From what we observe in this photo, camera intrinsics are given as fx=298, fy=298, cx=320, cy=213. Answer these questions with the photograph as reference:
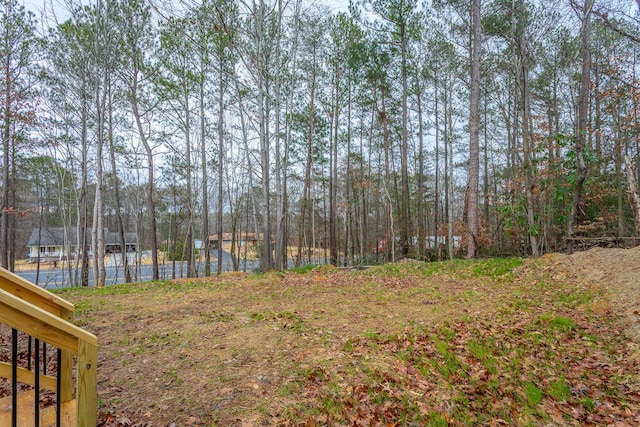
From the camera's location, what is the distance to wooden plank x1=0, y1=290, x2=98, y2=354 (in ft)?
3.93

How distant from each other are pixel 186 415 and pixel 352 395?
1.24 metres

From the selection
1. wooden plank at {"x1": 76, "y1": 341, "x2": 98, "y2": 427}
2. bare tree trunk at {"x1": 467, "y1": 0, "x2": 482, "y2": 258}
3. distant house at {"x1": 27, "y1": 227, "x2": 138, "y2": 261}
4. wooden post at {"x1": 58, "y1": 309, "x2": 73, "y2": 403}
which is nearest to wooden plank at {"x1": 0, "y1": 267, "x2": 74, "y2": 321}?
wooden post at {"x1": 58, "y1": 309, "x2": 73, "y2": 403}

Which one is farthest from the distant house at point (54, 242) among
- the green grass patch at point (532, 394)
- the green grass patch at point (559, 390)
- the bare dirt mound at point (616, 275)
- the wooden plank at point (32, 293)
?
the bare dirt mound at point (616, 275)

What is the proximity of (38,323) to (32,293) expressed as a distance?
0.83 m

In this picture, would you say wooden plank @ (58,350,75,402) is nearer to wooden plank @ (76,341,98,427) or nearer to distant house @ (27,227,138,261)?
wooden plank @ (76,341,98,427)

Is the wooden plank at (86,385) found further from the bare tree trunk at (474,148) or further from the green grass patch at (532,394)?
the bare tree trunk at (474,148)

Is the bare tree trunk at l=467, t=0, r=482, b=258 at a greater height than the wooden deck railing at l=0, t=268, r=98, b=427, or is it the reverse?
the bare tree trunk at l=467, t=0, r=482, b=258

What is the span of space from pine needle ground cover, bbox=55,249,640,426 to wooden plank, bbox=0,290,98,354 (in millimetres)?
1011

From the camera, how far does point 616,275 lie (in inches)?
193

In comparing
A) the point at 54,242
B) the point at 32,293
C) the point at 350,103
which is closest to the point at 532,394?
the point at 32,293

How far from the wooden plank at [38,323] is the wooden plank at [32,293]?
0.50 metres

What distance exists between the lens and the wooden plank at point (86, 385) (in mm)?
1378

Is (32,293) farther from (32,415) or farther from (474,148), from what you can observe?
(474,148)

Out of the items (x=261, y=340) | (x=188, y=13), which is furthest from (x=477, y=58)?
(x=261, y=340)
